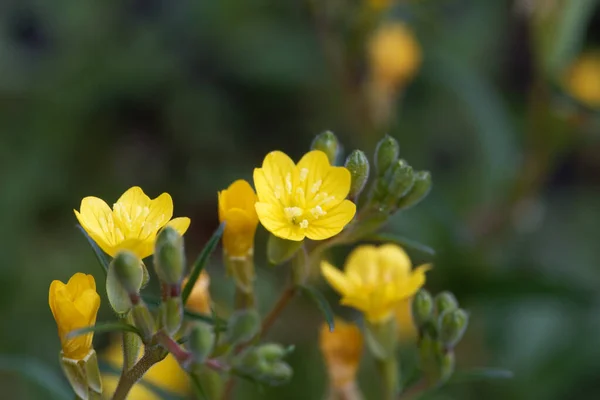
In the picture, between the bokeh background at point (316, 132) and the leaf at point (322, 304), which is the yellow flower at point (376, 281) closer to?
the leaf at point (322, 304)

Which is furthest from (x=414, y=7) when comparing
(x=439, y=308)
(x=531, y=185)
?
(x=439, y=308)

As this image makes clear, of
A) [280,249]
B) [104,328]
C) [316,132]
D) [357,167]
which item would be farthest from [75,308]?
[316,132]

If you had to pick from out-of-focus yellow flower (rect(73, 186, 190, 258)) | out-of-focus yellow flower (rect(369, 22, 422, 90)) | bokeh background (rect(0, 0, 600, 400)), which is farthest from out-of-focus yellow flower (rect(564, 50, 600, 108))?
out-of-focus yellow flower (rect(73, 186, 190, 258))

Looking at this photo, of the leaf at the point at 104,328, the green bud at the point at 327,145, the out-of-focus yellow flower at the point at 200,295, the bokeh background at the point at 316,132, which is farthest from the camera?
the bokeh background at the point at 316,132

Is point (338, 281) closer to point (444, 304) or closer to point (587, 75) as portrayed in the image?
point (444, 304)

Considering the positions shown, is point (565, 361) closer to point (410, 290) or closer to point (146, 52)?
point (410, 290)

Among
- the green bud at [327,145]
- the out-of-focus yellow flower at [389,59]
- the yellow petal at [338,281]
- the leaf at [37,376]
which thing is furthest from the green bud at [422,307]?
the out-of-focus yellow flower at [389,59]

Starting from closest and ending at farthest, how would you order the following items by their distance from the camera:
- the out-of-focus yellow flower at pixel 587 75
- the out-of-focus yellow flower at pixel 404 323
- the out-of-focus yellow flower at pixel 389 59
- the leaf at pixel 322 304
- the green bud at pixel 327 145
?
1. the leaf at pixel 322 304
2. the green bud at pixel 327 145
3. the out-of-focus yellow flower at pixel 404 323
4. the out-of-focus yellow flower at pixel 389 59
5. the out-of-focus yellow flower at pixel 587 75
